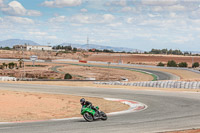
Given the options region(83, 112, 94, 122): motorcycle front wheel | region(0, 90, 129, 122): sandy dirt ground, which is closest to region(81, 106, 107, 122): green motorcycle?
region(83, 112, 94, 122): motorcycle front wheel

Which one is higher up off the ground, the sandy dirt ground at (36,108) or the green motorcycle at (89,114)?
the green motorcycle at (89,114)

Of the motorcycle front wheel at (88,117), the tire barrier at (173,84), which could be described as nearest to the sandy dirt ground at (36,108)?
the motorcycle front wheel at (88,117)

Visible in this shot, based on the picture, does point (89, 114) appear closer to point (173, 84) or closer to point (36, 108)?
point (36, 108)

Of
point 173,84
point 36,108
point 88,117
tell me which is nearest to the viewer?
point 88,117

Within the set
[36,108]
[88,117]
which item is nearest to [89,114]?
[88,117]

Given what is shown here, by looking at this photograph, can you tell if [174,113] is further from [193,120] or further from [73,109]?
[73,109]

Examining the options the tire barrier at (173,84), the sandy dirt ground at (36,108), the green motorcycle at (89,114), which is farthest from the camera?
the tire barrier at (173,84)

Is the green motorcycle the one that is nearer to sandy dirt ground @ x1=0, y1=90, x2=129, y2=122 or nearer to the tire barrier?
sandy dirt ground @ x1=0, y1=90, x2=129, y2=122

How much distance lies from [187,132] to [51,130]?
5832mm

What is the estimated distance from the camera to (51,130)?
43.6 feet

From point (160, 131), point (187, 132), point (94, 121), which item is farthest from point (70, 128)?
point (187, 132)

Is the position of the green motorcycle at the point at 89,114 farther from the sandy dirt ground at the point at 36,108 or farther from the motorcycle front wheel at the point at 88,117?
the sandy dirt ground at the point at 36,108

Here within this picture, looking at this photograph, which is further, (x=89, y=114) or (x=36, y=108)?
(x=36, y=108)

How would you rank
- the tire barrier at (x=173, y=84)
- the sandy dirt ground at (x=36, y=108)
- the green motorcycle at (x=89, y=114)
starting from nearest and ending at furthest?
the green motorcycle at (x=89, y=114)
the sandy dirt ground at (x=36, y=108)
the tire barrier at (x=173, y=84)
